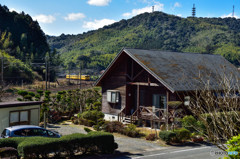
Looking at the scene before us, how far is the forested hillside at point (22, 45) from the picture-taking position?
238 ft

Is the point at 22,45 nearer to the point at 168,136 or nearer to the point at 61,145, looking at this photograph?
the point at 168,136

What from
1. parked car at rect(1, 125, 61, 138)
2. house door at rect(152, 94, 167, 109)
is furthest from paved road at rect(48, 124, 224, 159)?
house door at rect(152, 94, 167, 109)

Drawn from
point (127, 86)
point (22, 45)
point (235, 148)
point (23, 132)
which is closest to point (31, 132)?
point (23, 132)

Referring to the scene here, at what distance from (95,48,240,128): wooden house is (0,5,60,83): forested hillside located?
4263 cm

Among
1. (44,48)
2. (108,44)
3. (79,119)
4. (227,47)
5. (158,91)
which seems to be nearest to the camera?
(158,91)

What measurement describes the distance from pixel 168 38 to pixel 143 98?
161415mm

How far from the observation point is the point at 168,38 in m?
186

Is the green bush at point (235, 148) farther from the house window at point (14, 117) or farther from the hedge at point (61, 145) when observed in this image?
the house window at point (14, 117)

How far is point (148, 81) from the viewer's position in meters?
27.9

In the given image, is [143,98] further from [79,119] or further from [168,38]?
[168,38]

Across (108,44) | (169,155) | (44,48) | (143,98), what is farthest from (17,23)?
(169,155)

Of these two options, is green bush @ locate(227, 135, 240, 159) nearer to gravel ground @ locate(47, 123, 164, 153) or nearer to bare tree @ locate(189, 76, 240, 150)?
bare tree @ locate(189, 76, 240, 150)

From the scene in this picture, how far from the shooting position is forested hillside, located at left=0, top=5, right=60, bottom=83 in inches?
2850

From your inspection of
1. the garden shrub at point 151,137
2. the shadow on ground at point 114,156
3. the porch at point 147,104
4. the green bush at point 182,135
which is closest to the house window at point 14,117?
the shadow on ground at point 114,156
